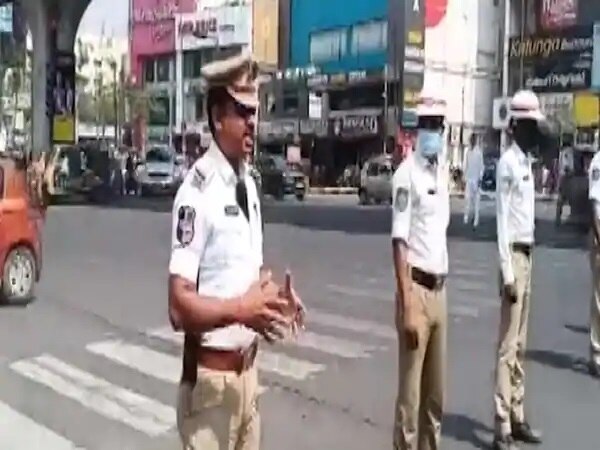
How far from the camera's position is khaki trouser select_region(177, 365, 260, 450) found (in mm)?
4262

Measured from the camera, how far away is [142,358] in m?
11.1

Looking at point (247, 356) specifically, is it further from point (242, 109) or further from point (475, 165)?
point (475, 165)

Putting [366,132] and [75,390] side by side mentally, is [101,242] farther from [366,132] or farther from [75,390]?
[366,132]

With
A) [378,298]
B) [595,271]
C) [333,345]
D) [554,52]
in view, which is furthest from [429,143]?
[554,52]

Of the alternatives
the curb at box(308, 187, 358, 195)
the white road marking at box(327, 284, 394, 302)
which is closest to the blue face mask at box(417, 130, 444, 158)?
the white road marking at box(327, 284, 394, 302)

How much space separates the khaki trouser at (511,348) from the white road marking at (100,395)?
2.23 metres

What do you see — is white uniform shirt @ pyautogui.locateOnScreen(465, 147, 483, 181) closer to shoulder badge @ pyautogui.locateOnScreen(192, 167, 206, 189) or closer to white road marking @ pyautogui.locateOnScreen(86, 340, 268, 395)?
white road marking @ pyautogui.locateOnScreen(86, 340, 268, 395)

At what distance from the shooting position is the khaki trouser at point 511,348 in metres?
7.68

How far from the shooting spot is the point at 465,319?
44.1 feet

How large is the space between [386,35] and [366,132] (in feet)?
19.2

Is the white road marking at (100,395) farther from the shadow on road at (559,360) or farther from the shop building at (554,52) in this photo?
the shop building at (554,52)

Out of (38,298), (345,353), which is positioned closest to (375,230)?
(38,298)

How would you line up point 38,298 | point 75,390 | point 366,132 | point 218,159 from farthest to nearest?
point 366,132 → point 38,298 → point 75,390 → point 218,159

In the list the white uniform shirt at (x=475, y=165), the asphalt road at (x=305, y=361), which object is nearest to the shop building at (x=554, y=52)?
the white uniform shirt at (x=475, y=165)
